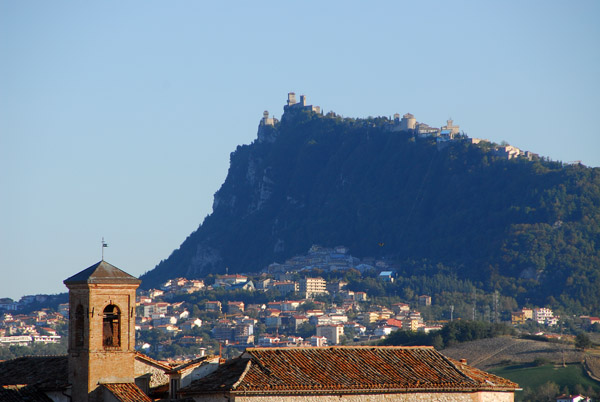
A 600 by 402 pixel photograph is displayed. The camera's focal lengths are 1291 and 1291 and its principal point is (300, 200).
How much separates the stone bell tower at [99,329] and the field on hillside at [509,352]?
10647cm

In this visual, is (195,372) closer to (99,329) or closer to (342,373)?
(99,329)

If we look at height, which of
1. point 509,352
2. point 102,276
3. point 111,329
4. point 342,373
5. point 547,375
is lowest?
point 547,375

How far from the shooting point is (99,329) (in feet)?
115

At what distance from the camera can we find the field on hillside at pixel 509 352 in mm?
140750

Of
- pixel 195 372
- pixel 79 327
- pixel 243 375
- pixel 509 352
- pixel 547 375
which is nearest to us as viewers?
pixel 243 375

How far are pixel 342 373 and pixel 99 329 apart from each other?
22.0 feet

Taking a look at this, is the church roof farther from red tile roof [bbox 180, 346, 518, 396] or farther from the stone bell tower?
red tile roof [bbox 180, 346, 518, 396]

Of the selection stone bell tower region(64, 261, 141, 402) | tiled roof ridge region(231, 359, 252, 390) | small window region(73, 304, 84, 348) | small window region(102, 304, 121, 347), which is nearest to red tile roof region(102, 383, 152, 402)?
stone bell tower region(64, 261, 141, 402)

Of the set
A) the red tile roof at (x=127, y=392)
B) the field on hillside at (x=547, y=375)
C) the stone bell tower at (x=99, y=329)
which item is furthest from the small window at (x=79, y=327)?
the field on hillside at (x=547, y=375)

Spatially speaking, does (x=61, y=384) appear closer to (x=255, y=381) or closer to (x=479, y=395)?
(x=255, y=381)

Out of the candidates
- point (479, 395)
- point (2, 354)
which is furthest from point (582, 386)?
point (479, 395)

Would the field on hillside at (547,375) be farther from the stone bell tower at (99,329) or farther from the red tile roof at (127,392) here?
the red tile roof at (127,392)

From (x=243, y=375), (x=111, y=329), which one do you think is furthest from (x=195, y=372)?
(x=111, y=329)

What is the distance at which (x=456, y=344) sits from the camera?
507 ft
